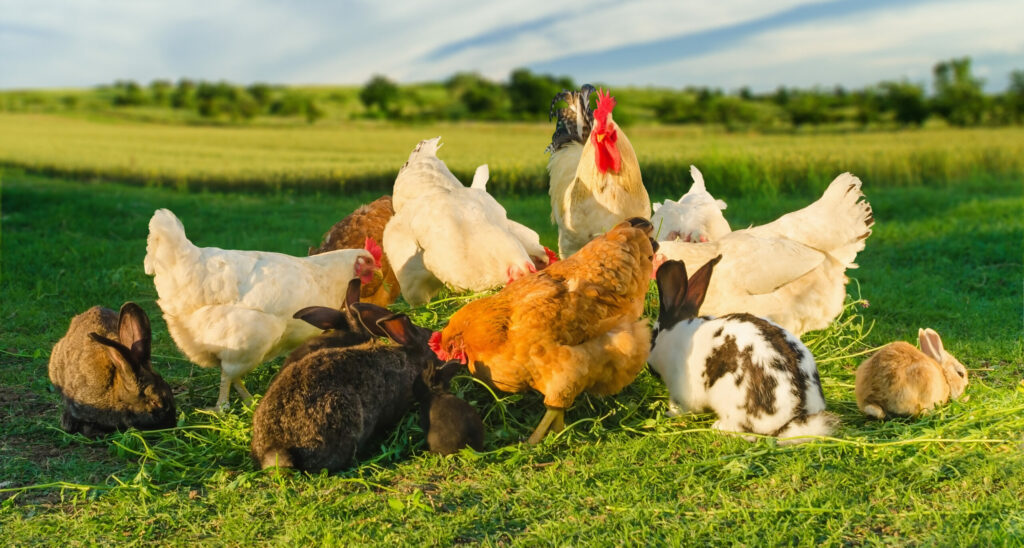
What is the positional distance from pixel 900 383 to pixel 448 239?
3364mm

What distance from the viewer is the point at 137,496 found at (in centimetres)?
397

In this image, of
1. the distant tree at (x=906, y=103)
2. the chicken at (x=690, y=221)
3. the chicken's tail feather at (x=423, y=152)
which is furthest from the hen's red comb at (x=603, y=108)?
the distant tree at (x=906, y=103)

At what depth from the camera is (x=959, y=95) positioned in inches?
1019

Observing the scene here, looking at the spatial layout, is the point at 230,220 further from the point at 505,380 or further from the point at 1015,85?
the point at 1015,85

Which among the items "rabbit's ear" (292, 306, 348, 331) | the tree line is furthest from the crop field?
the tree line

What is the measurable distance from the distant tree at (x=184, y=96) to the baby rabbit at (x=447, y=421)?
33.8 meters

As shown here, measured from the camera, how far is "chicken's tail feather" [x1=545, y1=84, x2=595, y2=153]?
7.87m

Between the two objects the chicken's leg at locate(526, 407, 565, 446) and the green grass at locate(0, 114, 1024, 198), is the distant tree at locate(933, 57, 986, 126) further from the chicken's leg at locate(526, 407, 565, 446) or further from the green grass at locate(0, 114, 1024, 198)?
the chicken's leg at locate(526, 407, 565, 446)

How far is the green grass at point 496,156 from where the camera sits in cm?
1430

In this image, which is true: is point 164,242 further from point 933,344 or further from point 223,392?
point 933,344

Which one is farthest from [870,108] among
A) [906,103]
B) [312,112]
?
[312,112]

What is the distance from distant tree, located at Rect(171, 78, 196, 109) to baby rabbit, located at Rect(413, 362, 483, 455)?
33.8 metres

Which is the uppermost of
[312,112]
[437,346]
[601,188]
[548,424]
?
[312,112]

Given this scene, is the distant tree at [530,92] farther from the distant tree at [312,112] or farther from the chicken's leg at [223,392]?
the chicken's leg at [223,392]
